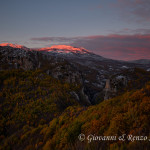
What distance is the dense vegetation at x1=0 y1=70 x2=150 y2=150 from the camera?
4.10 metres

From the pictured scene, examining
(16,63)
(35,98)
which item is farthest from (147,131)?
(16,63)

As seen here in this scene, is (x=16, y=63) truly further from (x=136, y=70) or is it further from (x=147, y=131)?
(x=147, y=131)

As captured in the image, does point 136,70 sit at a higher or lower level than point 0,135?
higher

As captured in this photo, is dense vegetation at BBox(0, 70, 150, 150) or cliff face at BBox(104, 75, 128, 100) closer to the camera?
dense vegetation at BBox(0, 70, 150, 150)

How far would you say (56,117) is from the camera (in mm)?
11516

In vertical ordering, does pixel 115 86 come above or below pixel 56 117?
above

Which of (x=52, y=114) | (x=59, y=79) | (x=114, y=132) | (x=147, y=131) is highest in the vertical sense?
(x=147, y=131)

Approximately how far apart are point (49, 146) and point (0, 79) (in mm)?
16515

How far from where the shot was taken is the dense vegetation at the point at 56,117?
4.10 metres

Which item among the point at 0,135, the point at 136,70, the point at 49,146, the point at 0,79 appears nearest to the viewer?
the point at 49,146

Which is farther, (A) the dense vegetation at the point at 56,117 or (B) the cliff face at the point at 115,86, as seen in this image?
(B) the cliff face at the point at 115,86

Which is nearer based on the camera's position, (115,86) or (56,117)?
(56,117)

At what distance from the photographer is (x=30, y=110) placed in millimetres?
12570

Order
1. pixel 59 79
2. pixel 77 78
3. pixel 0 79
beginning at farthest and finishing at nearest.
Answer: pixel 77 78, pixel 59 79, pixel 0 79
